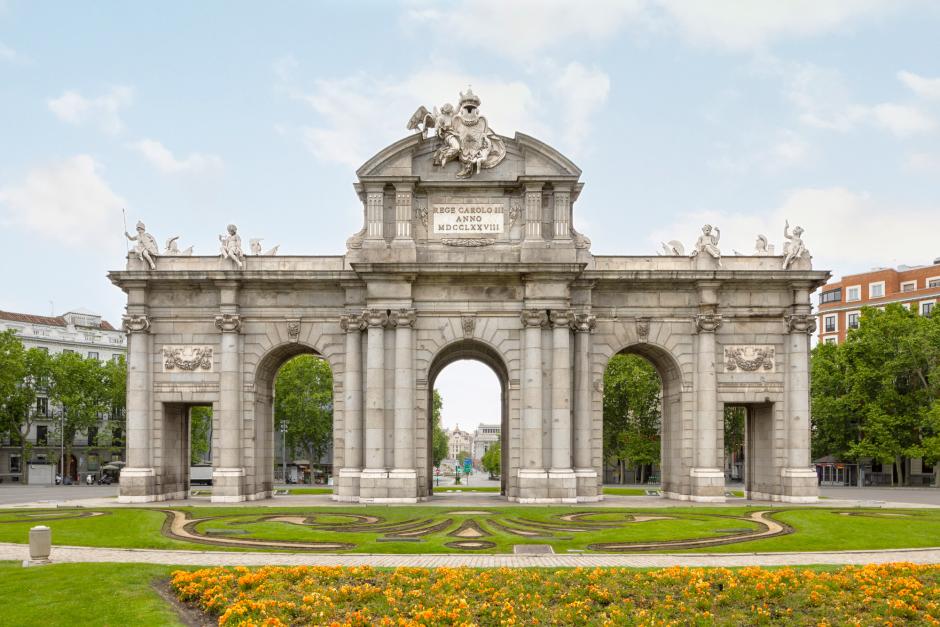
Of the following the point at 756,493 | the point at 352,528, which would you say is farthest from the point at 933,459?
the point at 352,528

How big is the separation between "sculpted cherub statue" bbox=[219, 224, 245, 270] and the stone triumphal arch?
141 mm

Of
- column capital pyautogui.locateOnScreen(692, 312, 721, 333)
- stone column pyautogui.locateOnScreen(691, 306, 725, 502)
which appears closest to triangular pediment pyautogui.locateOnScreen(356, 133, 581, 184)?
column capital pyautogui.locateOnScreen(692, 312, 721, 333)

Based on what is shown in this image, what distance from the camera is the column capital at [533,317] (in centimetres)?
4628

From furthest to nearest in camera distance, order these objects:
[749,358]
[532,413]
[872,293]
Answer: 1. [872,293]
2. [749,358]
3. [532,413]

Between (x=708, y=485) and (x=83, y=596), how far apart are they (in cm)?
3528

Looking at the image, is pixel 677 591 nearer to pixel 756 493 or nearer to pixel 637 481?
pixel 756 493

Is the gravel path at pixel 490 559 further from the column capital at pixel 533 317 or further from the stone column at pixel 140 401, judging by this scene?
the column capital at pixel 533 317

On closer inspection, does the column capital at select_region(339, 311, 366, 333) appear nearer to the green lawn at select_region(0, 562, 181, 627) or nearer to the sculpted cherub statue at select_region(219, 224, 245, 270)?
the sculpted cherub statue at select_region(219, 224, 245, 270)

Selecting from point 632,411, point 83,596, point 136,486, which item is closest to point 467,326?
point 136,486

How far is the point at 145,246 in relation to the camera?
161 ft

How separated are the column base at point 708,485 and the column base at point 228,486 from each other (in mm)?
25442

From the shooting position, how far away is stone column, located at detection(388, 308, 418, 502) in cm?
4612

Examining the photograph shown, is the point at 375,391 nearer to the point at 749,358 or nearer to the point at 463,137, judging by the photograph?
the point at 463,137

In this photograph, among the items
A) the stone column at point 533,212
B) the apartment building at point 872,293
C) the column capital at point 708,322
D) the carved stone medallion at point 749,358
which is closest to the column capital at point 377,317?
the stone column at point 533,212
